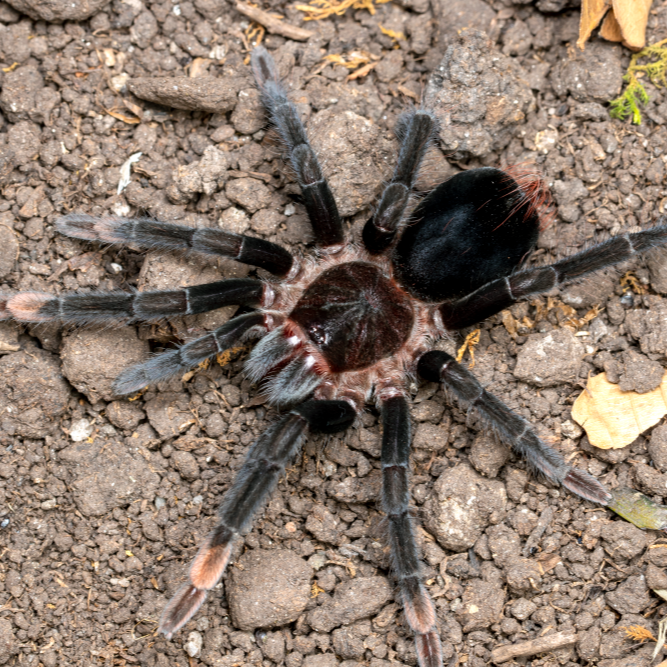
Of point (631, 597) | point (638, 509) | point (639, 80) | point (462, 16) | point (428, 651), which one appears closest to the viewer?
point (428, 651)

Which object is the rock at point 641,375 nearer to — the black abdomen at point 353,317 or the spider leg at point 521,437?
the spider leg at point 521,437

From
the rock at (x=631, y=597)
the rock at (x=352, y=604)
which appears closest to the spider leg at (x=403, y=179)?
the rock at (x=352, y=604)

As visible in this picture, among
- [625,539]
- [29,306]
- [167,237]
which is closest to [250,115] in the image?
[167,237]

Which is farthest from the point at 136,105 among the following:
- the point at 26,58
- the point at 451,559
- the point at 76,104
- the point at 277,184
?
the point at 451,559

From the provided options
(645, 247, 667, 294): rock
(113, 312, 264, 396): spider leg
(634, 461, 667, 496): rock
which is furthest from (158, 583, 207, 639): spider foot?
(645, 247, 667, 294): rock

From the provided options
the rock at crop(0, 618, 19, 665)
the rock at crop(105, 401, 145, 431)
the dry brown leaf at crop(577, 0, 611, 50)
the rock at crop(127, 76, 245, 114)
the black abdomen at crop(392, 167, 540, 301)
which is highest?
the dry brown leaf at crop(577, 0, 611, 50)

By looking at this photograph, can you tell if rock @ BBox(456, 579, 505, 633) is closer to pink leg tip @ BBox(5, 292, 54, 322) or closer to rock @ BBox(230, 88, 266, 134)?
pink leg tip @ BBox(5, 292, 54, 322)

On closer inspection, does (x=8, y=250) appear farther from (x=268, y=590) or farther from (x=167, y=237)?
(x=268, y=590)
